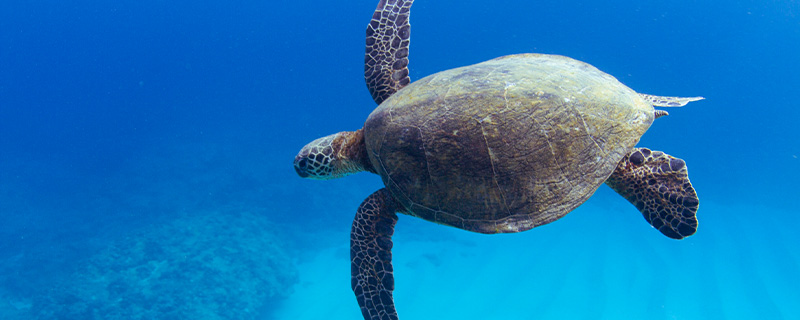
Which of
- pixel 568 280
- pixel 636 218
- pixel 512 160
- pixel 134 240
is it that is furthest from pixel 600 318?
pixel 134 240

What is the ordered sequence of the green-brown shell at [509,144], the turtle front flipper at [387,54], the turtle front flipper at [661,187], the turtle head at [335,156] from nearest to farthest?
the green-brown shell at [509,144]
the turtle front flipper at [661,187]
the turtle head at [335,156]
the turtle front flipper at [387,54]

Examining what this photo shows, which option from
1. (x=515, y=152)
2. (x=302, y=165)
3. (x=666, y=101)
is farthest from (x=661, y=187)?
(x=302, y=165)

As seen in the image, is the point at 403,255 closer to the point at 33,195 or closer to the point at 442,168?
the point at 442,168

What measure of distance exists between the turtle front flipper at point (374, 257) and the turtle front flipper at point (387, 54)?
139 centimetres

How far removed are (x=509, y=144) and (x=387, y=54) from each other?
2323mm

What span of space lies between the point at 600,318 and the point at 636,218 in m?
8.38

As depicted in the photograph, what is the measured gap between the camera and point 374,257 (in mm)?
3955

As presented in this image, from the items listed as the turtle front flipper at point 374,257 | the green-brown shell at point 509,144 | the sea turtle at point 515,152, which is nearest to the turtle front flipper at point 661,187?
the sea turtle at point 515,152

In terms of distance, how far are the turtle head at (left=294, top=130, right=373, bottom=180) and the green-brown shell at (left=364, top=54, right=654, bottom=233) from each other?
96cm

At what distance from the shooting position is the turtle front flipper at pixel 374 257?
3863 millimetres

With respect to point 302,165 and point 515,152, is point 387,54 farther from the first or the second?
point 515,152

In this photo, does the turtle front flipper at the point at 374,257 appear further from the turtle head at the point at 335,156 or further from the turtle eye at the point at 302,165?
the turtle eye at the point at 302,165

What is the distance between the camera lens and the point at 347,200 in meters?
19.0

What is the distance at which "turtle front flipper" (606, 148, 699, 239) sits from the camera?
11.2 ft
